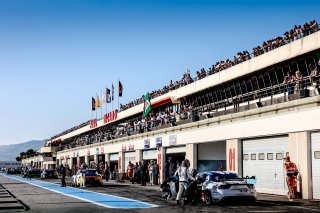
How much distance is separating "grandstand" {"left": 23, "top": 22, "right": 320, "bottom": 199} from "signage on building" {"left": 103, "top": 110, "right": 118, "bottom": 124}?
18.2m

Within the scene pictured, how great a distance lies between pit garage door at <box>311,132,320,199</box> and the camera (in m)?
20.2

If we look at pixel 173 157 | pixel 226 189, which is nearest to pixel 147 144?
pixel 173 157

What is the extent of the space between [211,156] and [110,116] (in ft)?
139

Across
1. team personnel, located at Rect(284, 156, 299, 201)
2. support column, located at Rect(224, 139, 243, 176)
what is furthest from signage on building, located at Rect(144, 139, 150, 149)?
team personnel, located at Rect(284, 156, 299, 201)

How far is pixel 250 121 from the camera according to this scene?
25.3 meters

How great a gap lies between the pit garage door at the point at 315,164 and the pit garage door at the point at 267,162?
2144mm

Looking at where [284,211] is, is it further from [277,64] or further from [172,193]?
[277,64]

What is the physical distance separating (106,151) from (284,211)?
132 feet

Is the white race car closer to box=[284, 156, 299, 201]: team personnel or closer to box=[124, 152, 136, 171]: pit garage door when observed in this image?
box=[284, 156, 299, 201]: team personnel

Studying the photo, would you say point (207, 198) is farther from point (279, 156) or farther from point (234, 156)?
point (234, 156)

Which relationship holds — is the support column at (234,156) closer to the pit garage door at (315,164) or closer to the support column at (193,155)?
the support column at (193,155)

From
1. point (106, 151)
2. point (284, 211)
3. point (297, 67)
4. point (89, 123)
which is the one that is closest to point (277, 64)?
point (297, 67)

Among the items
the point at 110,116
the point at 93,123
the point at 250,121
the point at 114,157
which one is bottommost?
the point at 114,157

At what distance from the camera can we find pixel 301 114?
2117 centimetres
